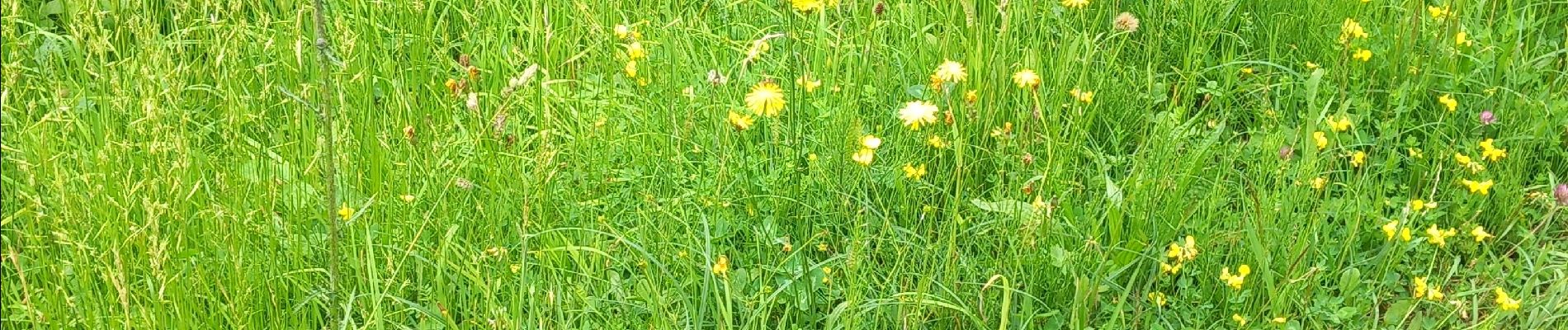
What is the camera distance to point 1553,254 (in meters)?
2.32

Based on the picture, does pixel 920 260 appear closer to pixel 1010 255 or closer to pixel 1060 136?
pixel 1010 255

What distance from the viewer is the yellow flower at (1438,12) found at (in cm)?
273

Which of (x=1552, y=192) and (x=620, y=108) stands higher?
(x=620, y=108)

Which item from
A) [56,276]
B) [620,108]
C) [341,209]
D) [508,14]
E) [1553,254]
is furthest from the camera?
[508,14]

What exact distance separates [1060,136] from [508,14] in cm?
112

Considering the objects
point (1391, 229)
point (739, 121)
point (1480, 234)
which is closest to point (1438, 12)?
point (1480, 234)

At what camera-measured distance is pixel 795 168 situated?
2193mm

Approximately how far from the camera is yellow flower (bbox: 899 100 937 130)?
7.24ft

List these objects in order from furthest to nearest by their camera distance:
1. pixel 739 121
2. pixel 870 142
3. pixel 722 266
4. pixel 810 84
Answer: pixel 810 84 → pixel 739 121 → pixel 870 142 → pixel 722 266

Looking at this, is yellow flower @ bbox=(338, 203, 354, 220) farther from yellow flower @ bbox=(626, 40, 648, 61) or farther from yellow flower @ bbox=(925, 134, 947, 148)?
yellow flower @ bbox=(925, 134, 947, 148)

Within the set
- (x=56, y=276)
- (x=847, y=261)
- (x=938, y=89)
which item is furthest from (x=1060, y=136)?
(x=56, y=276)

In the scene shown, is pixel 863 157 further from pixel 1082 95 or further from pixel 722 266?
pixel 1082 95

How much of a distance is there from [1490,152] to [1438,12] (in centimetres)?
42

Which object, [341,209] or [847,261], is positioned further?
[341,209]
